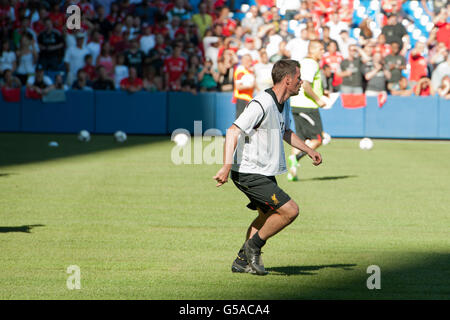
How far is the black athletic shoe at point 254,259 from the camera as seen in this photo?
7.67 m

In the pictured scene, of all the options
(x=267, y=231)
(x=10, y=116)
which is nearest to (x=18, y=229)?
(x=267, y=231)

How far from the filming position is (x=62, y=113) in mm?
25781

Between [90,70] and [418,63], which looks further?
[90,70]

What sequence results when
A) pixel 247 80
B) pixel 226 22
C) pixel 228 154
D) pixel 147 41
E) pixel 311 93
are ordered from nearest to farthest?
pixel 228 154
pixel 311 93
pixel 247 80
pixel 147 41
pixel 226 22

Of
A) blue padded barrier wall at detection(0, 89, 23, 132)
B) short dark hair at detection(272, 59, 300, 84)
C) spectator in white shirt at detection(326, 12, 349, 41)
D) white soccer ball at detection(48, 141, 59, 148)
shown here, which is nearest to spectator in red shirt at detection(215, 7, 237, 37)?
spectator in white shirt at detection(326, 12, 349, 41)

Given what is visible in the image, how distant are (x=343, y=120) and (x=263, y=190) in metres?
18.5

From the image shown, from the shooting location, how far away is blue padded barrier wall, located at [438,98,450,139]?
25.2 metres

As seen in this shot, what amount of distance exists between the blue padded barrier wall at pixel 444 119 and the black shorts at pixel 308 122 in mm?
11026

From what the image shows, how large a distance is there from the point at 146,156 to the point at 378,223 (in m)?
9.35

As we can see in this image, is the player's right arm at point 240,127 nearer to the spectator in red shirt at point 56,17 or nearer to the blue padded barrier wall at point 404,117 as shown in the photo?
the blue padded barrier wall at point 404,117

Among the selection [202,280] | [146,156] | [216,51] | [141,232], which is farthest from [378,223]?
[216,51]

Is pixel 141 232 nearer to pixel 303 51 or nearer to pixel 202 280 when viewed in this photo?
pixel 202 280

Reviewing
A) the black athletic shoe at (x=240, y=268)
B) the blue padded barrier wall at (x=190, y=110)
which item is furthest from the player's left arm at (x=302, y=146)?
the blue padded barrier wall at (x=190, y=110)

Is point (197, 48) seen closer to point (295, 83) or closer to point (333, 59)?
point (333, 59)
